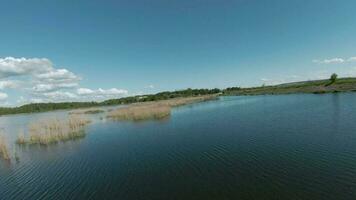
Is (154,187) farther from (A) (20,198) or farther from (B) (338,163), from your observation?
(B) (338,163)

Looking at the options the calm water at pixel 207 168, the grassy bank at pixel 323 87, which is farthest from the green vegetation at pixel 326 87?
the calm water at pixel 207 168

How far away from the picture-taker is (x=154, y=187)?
31.9ft

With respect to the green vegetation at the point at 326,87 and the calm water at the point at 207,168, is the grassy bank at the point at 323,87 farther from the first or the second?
the calm water at the point at 207,168

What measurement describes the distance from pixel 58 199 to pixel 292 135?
1527cm

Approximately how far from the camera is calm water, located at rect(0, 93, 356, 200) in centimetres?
858

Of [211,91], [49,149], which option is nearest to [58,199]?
[49,149]

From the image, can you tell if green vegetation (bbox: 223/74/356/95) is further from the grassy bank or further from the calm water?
the calm water

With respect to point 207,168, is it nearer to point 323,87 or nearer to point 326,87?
point 326,87

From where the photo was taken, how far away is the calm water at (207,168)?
8.58 metres

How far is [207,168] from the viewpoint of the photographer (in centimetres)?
1135

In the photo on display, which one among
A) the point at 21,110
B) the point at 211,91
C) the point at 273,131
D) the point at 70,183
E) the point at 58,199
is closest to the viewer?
the point at 58,199

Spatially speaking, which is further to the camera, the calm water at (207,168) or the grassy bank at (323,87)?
the grassy bank at (323,87)

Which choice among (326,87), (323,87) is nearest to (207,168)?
(326,87)

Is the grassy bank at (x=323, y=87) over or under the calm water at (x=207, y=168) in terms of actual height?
over
